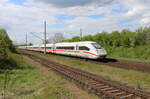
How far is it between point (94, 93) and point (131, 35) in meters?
27.4

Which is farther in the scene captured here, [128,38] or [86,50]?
[128,38]

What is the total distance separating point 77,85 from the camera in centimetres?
A: 945

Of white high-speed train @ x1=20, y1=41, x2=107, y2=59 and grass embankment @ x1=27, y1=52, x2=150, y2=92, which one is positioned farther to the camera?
white high-speed train @ x1=20, y1=41, x2=107, y2=59

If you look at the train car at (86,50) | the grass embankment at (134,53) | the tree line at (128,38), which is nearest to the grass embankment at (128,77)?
the train car at (86,50)

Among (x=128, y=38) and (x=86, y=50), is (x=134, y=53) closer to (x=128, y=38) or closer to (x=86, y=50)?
(x=128, y=38)

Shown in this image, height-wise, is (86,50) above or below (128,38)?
below

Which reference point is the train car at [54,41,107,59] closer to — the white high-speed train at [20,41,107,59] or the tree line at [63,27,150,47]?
the white high-speed train at [20,41,107,59]

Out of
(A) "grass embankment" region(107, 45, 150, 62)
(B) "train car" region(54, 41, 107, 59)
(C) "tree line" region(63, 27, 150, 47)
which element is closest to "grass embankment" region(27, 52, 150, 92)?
(B) "train car" region(54, 41, 107, 59)

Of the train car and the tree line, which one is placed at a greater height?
the tree line

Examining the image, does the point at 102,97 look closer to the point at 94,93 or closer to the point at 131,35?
the point at 94,93

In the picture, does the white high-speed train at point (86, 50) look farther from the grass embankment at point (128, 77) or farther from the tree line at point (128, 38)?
the tree line at point (128, 38)

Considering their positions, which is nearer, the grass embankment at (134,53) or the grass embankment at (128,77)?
the grass embankment at (128,77)

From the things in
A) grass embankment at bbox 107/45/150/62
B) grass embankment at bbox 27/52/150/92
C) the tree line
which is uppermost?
the tree line

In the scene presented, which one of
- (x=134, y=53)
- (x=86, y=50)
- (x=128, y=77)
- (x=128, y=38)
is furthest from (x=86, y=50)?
(x=128, y=38)
